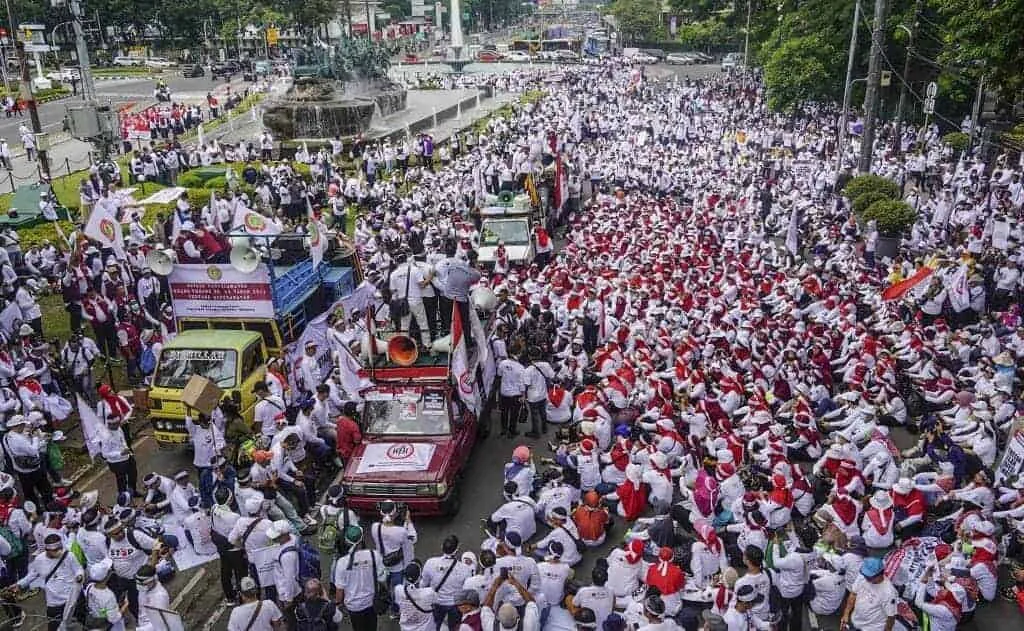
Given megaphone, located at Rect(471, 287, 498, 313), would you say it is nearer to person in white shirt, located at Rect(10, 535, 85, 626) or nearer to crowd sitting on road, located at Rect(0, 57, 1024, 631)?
crowd sitting on road, located at Rect(0, 57, 1024, 631)

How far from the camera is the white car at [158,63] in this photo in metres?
75.6

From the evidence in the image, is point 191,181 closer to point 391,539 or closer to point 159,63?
point 391,539

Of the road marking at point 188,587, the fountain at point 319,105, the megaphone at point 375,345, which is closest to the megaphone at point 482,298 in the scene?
the megaphone at point 375,345

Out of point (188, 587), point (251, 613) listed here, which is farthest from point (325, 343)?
point (251, 613)

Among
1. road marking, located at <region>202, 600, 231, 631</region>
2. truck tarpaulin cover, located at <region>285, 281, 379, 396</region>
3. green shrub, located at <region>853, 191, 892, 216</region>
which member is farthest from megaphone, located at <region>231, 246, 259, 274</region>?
green shrub, located at <region>853, 191, 892, 216</region>

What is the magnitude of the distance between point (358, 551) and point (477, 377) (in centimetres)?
447

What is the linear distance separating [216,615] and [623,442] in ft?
17.1

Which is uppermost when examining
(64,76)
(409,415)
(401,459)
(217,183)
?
(64,76)

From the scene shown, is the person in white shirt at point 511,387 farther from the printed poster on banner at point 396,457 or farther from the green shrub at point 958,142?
the green shrub at point 958,142

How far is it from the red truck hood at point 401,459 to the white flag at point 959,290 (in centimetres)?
1107

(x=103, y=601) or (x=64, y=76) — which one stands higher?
(x=64, y=76)

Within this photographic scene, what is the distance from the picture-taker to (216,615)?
374 inches

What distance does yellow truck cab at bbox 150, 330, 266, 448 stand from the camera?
484 inches

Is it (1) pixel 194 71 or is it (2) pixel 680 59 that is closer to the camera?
(1) pixel 194 71
